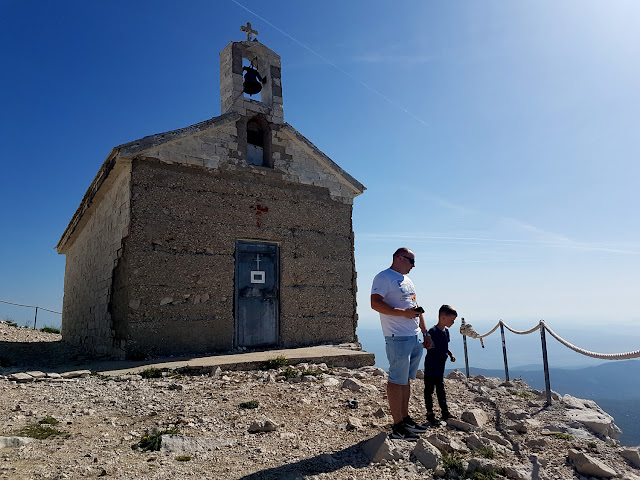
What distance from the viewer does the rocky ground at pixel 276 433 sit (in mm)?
3306

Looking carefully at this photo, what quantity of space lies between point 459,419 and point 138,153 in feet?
23.0

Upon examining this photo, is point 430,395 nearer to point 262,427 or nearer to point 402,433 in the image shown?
point 402,433

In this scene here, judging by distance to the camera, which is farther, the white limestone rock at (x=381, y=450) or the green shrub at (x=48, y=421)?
the green shrub at (x=48, y=421)

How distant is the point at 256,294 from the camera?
9070 millimetres

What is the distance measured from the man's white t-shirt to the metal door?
522cm

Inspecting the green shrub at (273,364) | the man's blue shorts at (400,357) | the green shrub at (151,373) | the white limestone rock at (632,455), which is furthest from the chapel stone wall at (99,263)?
the white limestone rock at (632,455)

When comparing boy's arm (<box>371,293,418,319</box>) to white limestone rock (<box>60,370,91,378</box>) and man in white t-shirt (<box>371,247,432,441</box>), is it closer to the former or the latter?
man in white t-shirt (<box>371,247,432,441</box>)

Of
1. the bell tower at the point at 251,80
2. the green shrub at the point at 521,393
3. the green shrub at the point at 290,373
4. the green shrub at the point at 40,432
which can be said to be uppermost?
the bell tower at the point at 251,80

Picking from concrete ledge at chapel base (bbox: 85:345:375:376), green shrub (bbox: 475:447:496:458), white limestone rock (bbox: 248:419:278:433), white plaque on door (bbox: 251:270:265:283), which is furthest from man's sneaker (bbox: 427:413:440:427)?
white plaque on door (bbox: 251:270:265:283)

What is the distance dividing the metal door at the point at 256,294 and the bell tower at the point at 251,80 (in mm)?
3105

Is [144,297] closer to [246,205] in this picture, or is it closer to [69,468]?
[246,205]

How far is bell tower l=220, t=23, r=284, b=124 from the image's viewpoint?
31.7 ft

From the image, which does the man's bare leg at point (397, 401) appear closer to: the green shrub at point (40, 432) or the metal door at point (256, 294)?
the green shrub at point (40, 432)

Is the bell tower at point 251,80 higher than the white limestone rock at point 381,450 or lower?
higher
